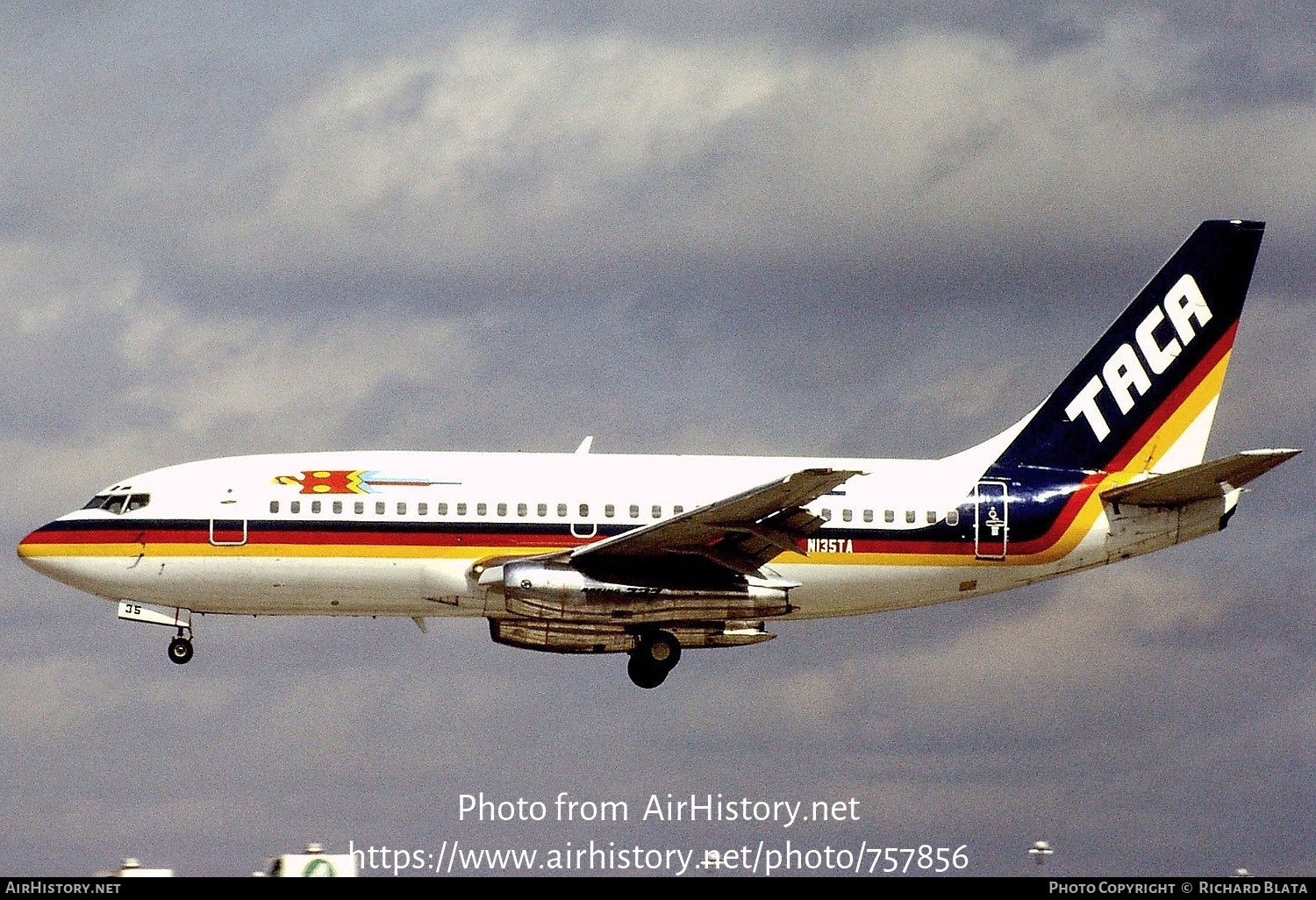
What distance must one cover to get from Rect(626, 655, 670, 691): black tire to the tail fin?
10647 mm

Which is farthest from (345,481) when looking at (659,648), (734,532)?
(734,532)

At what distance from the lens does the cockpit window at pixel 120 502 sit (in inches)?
2266

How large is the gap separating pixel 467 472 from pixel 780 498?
332 inches

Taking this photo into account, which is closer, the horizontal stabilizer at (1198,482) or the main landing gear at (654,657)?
the horizontal stabilizer at (1198,482)

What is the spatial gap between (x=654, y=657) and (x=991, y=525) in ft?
30.3

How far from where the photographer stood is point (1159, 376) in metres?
63.5

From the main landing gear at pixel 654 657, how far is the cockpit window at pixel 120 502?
12908 millimetres

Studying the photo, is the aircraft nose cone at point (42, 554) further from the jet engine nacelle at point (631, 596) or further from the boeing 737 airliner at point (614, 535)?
the jet engine nacelle at point (631, 596)

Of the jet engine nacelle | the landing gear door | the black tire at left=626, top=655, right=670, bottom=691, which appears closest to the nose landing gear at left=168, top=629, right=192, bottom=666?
the jet engine nacelle

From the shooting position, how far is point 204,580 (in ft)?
186

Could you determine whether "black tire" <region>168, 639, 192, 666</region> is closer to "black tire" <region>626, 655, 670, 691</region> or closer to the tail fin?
"black tire" <region>626, 655, 670, 691</region>

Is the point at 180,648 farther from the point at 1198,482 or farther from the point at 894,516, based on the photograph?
the point at 1198,482

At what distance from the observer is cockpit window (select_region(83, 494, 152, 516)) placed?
189ft

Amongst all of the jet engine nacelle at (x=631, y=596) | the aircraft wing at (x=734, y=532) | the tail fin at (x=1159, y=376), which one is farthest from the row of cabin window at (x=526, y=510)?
the tail fin at (x=1159, y=376)
